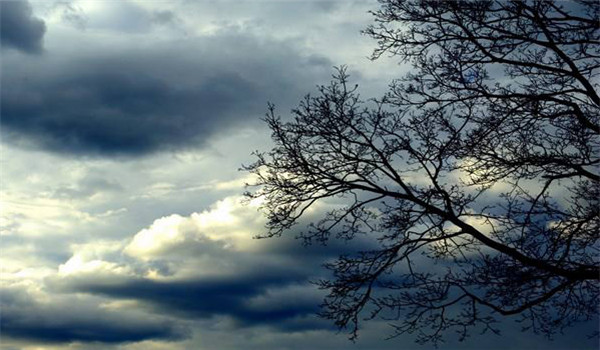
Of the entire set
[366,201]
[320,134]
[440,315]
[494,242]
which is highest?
[320,134]

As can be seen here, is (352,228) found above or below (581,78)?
below

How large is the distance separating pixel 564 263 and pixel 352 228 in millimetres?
3399

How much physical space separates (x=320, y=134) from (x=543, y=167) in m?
3.67

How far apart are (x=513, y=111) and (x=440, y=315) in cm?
352

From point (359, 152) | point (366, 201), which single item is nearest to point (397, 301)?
point (366, 201)

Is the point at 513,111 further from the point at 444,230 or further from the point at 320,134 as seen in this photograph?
the point at 320,134

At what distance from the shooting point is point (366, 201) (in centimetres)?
1296

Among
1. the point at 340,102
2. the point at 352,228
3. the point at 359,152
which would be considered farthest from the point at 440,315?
the point at 340,102

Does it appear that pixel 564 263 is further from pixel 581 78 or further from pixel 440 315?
pixel 581 78

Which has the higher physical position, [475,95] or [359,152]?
[475,95]

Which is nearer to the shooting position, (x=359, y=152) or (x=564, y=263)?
(x=564, y=263)

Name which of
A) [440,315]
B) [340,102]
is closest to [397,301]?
[440,315]

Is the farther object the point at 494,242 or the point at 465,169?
Answer: the point at 465,169

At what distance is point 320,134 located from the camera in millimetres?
13008
